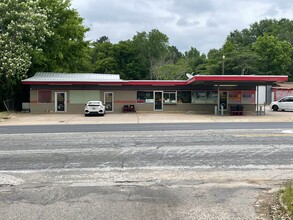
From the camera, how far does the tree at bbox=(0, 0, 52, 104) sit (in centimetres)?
3114

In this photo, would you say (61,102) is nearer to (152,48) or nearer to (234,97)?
(234,97)

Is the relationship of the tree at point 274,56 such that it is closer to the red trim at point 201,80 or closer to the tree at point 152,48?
the tree at point 152,48

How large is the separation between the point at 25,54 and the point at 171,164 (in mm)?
26012

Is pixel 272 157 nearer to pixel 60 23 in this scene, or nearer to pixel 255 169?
pixel 255 169

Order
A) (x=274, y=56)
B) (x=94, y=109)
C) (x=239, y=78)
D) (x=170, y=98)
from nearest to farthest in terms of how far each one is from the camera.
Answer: (x=239, y=78) → (x=94, y=109) → (x=170, y=98) → (x=274, y=56)

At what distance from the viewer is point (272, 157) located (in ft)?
35.1

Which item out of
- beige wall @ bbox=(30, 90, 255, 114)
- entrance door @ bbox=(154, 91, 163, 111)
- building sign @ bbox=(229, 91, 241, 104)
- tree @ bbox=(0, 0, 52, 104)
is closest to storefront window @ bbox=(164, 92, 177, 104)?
beige wall @ bbox=(30, 90, 255, 114)

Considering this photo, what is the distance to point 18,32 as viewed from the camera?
1256 inches

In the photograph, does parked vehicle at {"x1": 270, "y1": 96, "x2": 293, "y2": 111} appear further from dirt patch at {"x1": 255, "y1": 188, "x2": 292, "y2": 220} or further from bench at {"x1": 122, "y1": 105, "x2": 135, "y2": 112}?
dirt patch at {"x1": 255, "y1": 188, "x2": 292, "y2": 220}

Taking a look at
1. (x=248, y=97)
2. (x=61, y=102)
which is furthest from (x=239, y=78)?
(x=61, y=102)

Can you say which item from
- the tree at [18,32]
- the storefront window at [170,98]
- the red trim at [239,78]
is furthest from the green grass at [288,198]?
the storefront window at [170,98]

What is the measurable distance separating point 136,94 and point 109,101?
2722 millimetres

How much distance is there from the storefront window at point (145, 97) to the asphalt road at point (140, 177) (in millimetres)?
22426

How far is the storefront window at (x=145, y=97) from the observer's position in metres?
36.3
